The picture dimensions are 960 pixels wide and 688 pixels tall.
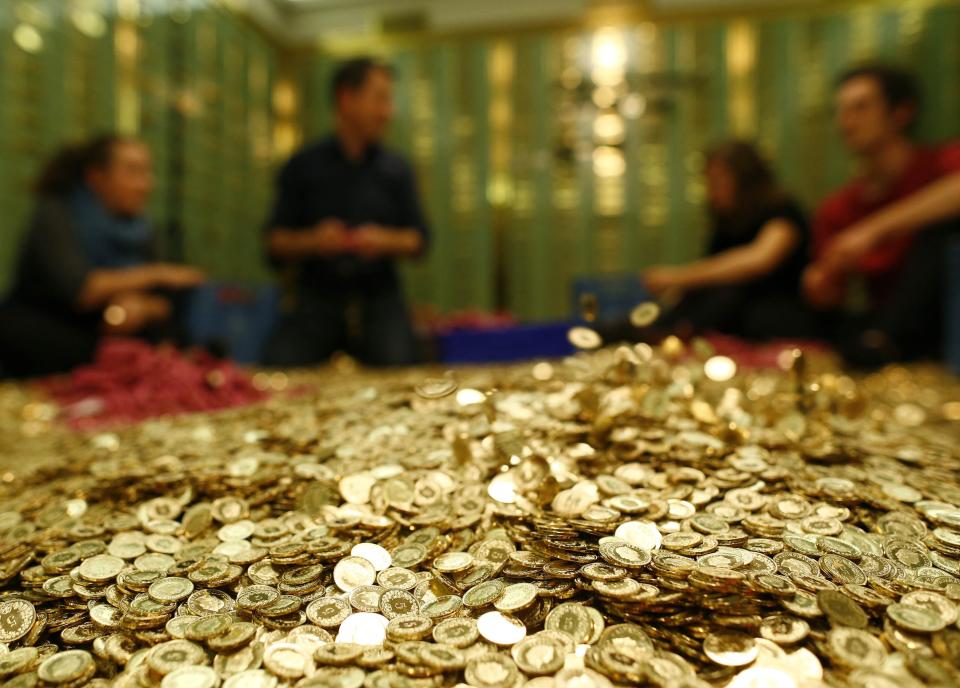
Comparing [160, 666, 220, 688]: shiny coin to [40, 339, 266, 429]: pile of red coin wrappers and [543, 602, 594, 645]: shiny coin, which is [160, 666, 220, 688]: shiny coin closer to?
[543, 602, 594, 645]: shiny coin

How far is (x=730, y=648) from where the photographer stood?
49 centimetres

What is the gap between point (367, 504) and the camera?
75cm

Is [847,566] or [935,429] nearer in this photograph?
[847,566]

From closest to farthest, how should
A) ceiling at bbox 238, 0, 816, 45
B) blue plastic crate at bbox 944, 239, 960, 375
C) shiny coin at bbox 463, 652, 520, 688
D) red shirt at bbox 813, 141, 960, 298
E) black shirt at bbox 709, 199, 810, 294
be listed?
1. shiny coin at bbox 463, 652, 520, 688
2. blue plastic crate at bbox 944, 239, 960, 375
3. red shirt at bbox 813, 141, 960, 298
4. black shirt at bbox 709, 199, 810, 294
5. ceiling at bbox 238, 0, 816, 45

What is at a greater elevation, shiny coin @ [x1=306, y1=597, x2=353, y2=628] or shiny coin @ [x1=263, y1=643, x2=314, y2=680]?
shiny coin @ [x1=306, y1=597, x2=353, y2=628]

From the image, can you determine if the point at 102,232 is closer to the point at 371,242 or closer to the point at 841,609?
the point at 371,242

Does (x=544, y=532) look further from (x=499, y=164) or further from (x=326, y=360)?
(x=499, y=164)

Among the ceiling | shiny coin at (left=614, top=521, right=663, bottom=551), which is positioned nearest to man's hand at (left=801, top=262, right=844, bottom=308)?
shiny coin at (left=614, top=521, right=663, bottom=551)

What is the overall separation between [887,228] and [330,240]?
83.0 inches

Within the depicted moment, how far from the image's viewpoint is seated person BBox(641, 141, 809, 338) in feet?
8.13

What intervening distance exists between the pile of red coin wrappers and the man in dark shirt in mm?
755

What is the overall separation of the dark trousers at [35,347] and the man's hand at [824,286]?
2661 millimetres

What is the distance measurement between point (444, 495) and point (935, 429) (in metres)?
1.08

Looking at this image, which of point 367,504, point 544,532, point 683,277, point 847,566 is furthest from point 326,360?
point 847,566
